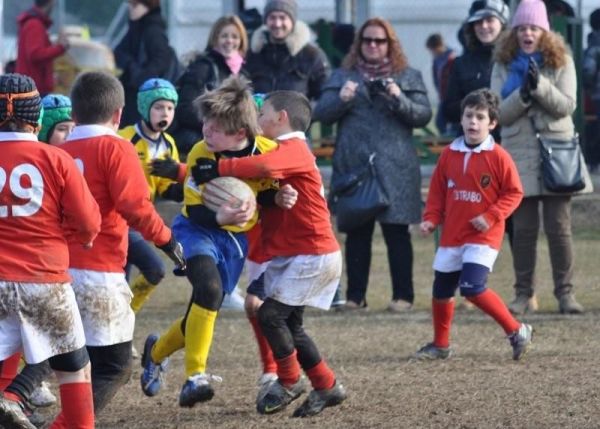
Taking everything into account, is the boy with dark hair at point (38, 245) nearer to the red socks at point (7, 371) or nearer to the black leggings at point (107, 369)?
the black leggings at point (107, 369)

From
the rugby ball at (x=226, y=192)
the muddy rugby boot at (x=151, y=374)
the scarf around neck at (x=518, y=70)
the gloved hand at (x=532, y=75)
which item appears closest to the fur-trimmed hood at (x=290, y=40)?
the scarf around neck at (x=518, y=70)

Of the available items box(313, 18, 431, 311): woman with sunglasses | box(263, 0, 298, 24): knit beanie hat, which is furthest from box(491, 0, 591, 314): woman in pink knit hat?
box(263, 0, 298, 24): knit beanie hat

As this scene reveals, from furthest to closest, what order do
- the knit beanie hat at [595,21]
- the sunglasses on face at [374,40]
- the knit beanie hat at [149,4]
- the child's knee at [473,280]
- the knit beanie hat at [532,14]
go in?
the knit beanie hat at [595,21]
the knit beanie hat at [149,4]
the sunglasses on face at [374,40]
the knit beanie hat at [532,14]
the child's knee at [473,280]

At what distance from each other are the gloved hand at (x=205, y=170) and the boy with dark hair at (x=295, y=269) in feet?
0.99

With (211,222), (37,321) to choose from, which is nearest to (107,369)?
(37,321)

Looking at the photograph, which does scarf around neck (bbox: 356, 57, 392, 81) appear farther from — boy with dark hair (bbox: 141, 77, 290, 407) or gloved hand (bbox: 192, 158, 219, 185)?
gloved hand (bbox: 192, 158, 219, 185)

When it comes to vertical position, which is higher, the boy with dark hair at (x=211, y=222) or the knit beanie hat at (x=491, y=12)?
the knit beanie hat at (x=491, y=12)

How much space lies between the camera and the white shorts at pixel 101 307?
6.45 m

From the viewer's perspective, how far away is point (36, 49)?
14320mm

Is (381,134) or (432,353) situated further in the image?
(381,134)

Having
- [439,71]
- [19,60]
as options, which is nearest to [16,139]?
[19,60]

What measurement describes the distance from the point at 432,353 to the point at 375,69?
2734mm

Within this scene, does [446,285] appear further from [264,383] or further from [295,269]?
[295,269]

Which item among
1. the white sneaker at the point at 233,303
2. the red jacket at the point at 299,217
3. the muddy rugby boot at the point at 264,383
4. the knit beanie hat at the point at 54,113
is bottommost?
the white sneaker at the point at 233,303
